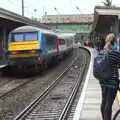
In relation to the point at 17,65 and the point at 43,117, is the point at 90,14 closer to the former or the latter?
the point at 17,65

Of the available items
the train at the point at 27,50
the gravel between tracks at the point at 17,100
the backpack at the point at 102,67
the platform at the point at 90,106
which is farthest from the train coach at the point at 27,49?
the backpack at the point at 102,67

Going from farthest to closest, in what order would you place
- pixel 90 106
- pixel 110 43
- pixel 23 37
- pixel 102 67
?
pixel 23 37, pixel 90 106, pixel 110 43, pixel 102 67

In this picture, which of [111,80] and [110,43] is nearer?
[111,80]

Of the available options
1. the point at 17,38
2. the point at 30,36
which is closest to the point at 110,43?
the point at 30,36

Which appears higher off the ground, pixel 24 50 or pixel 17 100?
pixel 24 50

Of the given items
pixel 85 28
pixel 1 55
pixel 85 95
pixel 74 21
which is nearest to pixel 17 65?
pixel 85 95

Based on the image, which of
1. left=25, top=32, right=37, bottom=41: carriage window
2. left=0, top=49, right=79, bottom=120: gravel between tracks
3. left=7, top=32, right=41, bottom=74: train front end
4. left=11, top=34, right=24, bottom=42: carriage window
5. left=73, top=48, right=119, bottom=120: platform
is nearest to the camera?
left=73, top=48, right=119, bottom=120: platform

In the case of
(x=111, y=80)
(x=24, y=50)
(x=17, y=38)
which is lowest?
(x=24, y=50)

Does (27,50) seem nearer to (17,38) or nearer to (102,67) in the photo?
(17,38)

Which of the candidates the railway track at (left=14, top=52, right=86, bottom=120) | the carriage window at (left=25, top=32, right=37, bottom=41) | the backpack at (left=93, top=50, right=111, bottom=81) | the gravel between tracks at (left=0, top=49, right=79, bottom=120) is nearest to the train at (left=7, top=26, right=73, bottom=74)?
the carriage window at (left=25, top=32, right=37, bottom=41)

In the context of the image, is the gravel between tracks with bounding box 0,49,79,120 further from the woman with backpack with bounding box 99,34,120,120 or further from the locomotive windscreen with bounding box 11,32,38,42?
the locomotive windscreen with bounding box 11,32,38,42

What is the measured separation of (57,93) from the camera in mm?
16016

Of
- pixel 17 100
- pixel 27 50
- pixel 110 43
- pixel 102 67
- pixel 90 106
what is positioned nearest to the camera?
pixel 102 67

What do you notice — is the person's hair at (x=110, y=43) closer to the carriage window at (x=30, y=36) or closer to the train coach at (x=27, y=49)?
the train coach at (x=27, y=49)
